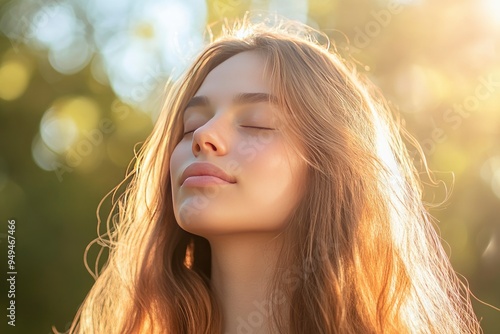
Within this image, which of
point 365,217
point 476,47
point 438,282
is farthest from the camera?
point 476,47

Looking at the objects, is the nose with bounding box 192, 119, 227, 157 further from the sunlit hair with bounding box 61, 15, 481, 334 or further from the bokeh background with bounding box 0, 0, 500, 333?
the bokeh background with bounding box 0, 0, 500, 333

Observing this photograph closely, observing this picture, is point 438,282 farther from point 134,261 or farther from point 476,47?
point 476,47

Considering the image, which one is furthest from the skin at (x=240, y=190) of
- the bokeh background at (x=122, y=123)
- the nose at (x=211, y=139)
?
the bokeh background at (x=122, y=123)

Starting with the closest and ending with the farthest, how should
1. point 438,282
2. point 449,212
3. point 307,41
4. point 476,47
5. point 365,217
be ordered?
1. point 365,217
2. point 438,282
3. point 307,41
4. point 476,47
5. point 449,212

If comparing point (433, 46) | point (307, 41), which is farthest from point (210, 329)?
point (433, 46)

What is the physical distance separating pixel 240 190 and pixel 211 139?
196 millimetres

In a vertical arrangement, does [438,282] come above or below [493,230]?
below

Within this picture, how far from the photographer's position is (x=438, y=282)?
2654 mm

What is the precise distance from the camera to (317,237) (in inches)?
95.1

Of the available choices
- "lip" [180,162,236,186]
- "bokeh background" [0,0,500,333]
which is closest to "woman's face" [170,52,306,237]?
Answer: "lip" [180,162,236,186]

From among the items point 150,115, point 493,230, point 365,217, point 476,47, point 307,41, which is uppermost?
point 476,47

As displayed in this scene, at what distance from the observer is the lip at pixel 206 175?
2.33m

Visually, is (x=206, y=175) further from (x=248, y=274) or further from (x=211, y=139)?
(x=248, y=274)

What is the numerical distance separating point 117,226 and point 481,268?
4.42m
